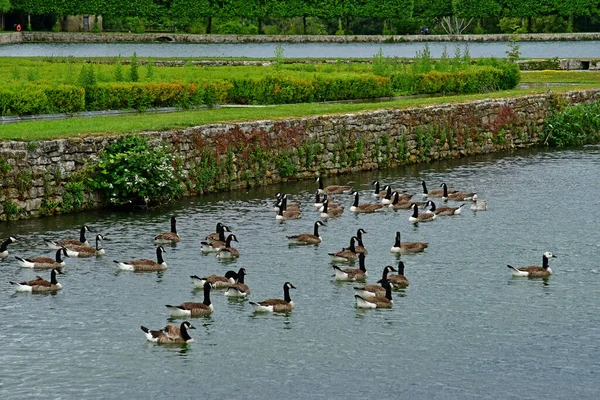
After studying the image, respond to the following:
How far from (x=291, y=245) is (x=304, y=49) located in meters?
72.6

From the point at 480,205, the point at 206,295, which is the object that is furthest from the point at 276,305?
the point at 480,205

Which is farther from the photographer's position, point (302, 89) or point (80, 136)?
point (302, 89)

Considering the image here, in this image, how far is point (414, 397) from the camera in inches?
705

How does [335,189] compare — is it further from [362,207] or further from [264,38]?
[264,38]

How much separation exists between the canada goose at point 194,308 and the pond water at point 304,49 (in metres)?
67.0

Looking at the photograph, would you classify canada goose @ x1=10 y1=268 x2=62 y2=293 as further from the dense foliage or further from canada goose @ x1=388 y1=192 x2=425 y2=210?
the dense foliage

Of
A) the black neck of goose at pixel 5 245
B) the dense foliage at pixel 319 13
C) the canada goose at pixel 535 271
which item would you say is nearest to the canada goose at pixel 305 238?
the canada goose at pixel 535 271

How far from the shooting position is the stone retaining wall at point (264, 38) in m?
99.4

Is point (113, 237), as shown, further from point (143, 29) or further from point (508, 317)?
point (143, 29)

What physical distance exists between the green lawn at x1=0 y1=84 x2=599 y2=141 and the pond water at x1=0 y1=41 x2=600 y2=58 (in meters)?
46.2

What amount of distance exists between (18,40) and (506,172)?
216 ft

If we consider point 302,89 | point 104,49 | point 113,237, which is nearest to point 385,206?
point 113,237

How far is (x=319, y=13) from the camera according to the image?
108 metres

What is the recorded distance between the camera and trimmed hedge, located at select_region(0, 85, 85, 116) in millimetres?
37000
